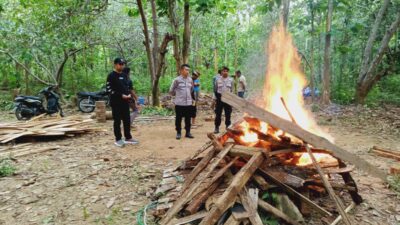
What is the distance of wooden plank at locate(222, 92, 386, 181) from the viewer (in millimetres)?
3305

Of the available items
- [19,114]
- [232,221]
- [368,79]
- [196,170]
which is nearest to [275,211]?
[232,221]

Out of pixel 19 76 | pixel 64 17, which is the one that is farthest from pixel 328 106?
pixel 19 76

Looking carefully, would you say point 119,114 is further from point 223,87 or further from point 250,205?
point 250,205

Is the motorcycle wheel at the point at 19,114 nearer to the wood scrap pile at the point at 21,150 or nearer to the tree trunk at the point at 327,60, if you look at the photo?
the wood scrap pile at the point at 21,150

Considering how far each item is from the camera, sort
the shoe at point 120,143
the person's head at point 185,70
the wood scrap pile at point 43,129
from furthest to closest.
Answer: the wood scrap pile at point 43,129 < the person's head at point 185,70 < the shoe at point 120,143

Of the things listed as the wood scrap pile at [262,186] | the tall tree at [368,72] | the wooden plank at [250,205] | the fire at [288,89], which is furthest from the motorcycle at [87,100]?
the tall tree at [368,72]

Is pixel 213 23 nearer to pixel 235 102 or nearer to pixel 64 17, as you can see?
pixel 64 17

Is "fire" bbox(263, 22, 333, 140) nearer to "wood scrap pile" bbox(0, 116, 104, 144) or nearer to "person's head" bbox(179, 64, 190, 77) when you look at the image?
"person's head" bbox(179, 64, 190, 77)

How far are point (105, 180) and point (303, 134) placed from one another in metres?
3.45

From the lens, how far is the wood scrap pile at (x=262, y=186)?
3.40 m

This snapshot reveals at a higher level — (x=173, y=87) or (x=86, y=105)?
(x=173, y=87)

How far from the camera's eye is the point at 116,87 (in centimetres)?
668

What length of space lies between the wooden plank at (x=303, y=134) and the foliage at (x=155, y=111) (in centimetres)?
877

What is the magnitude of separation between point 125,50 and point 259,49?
12125mm
